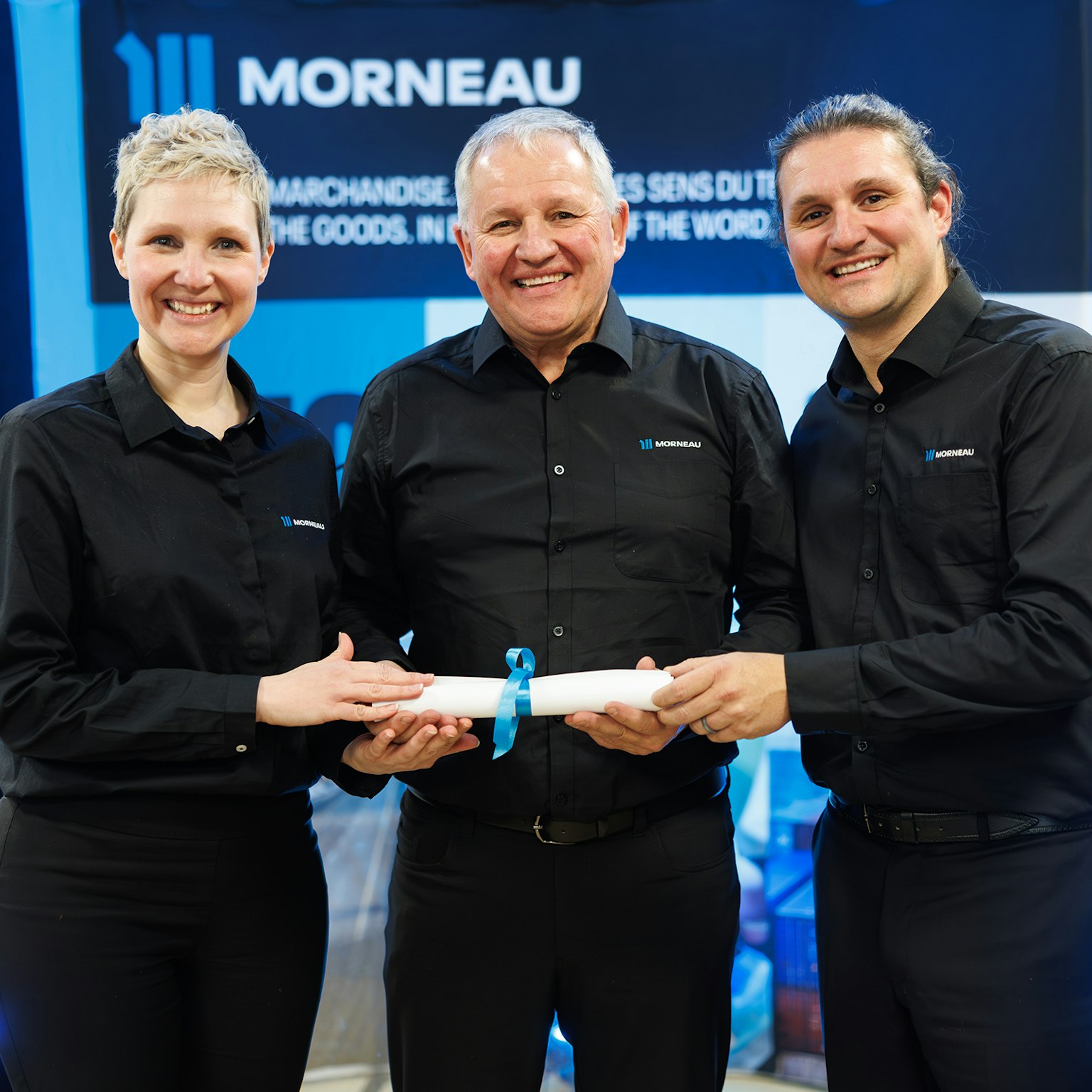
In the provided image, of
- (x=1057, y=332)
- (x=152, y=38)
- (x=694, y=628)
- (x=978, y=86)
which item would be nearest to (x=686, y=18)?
(x=978, y=86)

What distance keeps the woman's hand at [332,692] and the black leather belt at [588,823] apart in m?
0.35

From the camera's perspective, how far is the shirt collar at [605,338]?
2287 mm

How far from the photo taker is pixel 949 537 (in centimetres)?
200

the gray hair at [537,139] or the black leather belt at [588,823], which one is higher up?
the gray hair at [537,139]

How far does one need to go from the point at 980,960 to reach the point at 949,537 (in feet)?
2.41

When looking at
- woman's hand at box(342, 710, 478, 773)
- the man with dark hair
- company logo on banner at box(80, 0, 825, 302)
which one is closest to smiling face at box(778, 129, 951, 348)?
the man with dark hair

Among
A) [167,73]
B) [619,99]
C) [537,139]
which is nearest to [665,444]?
[537,139]

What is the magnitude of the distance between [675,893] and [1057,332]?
125 cm

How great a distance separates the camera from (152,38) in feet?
10.6

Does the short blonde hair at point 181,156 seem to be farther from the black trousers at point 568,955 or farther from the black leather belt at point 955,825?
the black leather belt at point 955,825

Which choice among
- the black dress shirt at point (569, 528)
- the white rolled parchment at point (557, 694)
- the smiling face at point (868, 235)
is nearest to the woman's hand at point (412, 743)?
the white rolled parchment at point (557, 694)

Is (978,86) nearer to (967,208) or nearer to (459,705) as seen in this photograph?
(967,208)

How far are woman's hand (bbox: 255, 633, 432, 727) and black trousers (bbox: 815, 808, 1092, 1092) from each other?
0.94 metres

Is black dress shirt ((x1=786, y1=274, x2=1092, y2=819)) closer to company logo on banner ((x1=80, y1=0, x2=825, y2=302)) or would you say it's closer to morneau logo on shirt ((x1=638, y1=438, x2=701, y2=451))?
morneau logo on shirt ((x1=638, y1=438, x2=701, y2=451))
